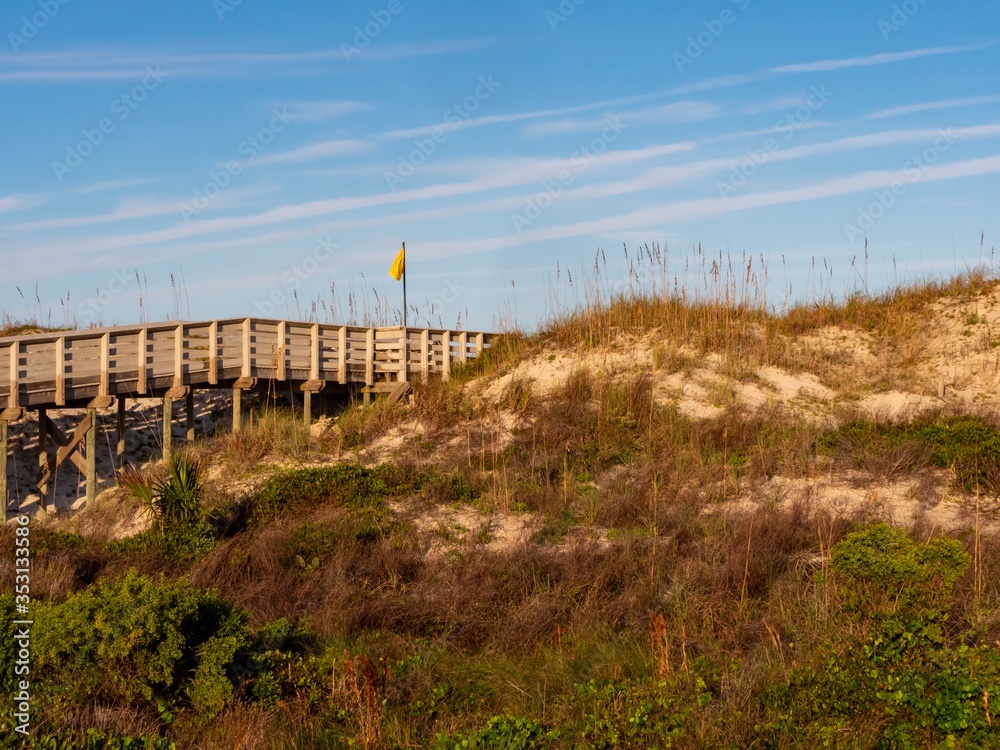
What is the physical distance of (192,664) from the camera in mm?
7785

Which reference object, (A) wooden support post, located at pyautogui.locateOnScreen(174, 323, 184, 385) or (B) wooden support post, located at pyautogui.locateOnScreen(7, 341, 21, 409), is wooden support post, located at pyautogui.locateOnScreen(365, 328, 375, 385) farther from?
(B) wooden support post, located at pyautogui.locateOnScreen(7, 341, 21, 409)

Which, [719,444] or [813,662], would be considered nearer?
[813,662]

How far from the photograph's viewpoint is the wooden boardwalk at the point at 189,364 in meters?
18.2

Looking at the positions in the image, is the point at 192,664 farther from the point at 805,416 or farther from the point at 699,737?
the point at 805,416

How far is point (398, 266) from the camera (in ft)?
84.4

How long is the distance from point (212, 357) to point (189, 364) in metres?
0.48

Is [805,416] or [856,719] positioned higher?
[805,416]

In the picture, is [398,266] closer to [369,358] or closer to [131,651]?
[369,358]

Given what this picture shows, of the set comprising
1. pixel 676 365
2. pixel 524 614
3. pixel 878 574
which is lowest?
pixel 524 614

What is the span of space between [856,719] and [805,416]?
13.1m

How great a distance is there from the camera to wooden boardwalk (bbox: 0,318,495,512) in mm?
18156

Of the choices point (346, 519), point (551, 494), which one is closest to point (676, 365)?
point (551, 494)

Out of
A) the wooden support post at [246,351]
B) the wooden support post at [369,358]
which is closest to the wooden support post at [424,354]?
the wooden support post at [369,358]

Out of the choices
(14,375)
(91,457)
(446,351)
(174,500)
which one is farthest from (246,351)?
(174,500)
